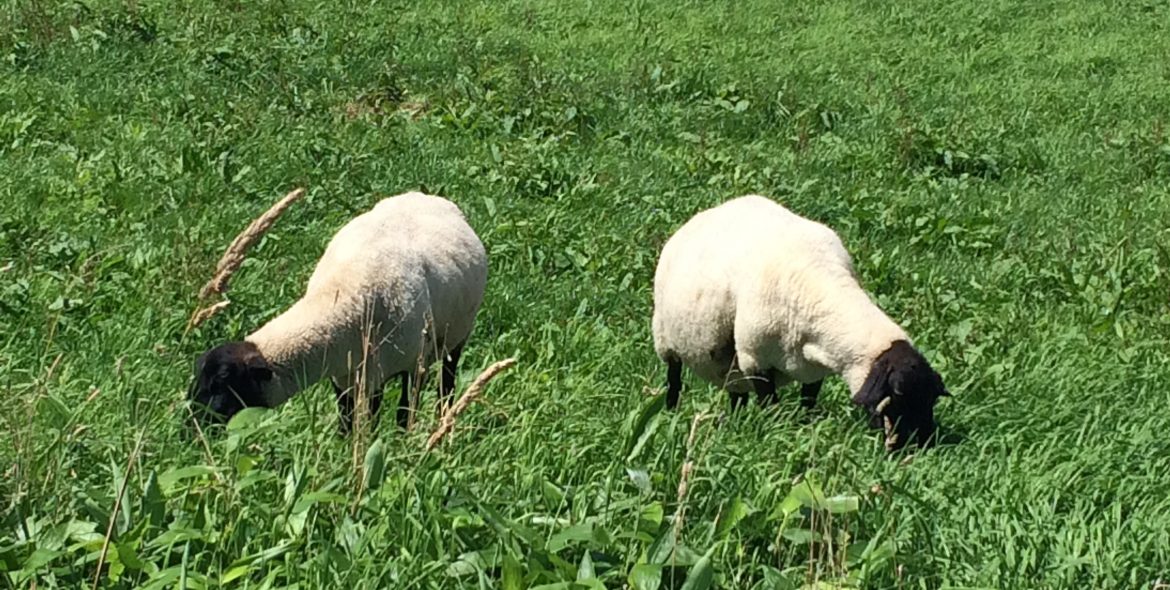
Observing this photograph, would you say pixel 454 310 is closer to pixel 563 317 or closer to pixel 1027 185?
pixel 563 317

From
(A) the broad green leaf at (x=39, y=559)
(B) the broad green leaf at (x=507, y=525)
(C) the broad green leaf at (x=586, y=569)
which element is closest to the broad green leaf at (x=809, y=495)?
(C) the broad green leaf at (x=586, y=569)

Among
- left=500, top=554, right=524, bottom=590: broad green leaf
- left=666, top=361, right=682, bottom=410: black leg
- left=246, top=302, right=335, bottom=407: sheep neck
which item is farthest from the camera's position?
left=666, top=361, right=682, bottom=410: black leg

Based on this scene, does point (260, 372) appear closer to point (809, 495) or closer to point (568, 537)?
point (568, 537)

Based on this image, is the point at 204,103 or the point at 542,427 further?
the point at 204,103

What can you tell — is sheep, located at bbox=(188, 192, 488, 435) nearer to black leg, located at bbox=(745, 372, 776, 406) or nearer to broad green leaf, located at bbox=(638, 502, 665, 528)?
broad green leaf, located at bbox=(638, 502, 665, 528)

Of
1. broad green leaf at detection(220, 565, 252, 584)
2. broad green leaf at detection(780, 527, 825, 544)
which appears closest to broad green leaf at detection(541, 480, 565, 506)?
broad green leaf at detection(780, 527, 825, 544)

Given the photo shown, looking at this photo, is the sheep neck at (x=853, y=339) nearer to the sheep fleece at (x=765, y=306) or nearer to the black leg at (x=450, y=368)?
the sheep fleece at (x=765, y=306)

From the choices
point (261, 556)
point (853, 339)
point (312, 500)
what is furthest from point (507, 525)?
point (853, 339)

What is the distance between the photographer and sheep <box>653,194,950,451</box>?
5062 mm

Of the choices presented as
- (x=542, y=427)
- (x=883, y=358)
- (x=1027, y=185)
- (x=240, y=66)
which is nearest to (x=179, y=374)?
(x=542, y=427)

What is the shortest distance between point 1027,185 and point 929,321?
3.93 meters

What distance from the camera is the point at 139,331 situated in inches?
214

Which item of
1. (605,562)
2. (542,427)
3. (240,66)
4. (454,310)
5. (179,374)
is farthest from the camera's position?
(240,66)

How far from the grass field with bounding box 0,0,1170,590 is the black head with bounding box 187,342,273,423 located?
14cm
